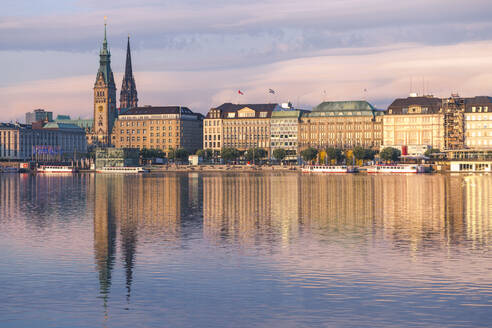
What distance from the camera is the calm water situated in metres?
23.3

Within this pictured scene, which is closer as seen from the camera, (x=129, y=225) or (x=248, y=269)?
(x=248, y=269)

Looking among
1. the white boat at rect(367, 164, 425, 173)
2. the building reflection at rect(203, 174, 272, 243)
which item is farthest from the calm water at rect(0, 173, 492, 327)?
the white boat at rect(367, 164, 425, 173)

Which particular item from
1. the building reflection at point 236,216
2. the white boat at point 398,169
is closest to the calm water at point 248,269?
the building reflection at point 236,216

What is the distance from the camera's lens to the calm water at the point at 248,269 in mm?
23312

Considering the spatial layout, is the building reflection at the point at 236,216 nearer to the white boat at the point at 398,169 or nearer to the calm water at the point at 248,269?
the calm water at the point at 248,269

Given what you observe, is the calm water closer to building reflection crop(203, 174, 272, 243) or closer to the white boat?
building reflection crop(203, 174, 272, 243)

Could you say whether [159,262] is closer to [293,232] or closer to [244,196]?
[293,232]

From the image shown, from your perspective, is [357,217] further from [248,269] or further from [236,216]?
[248,269]

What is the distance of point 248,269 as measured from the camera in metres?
31.0

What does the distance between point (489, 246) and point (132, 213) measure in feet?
99.2

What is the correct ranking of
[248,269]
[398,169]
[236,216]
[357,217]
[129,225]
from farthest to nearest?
[398,169], [236,216], [357,217], [129,225], [248,269]

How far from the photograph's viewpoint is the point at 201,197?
79250 mm

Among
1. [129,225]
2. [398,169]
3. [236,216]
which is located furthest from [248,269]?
[398,169]

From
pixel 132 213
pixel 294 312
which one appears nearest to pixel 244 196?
pixel 132 213
